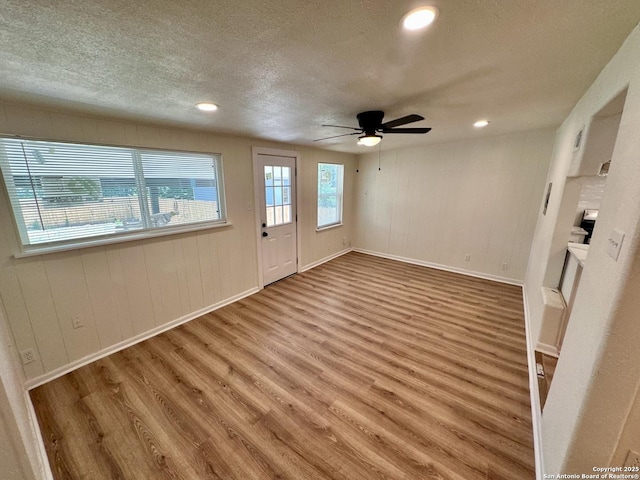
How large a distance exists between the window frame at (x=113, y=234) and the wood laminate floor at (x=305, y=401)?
43.6 inches

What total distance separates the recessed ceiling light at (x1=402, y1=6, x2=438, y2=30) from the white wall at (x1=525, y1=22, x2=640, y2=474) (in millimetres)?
904

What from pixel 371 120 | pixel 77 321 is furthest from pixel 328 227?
pixel 77 321

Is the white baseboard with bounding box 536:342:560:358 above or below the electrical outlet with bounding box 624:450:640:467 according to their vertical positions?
below

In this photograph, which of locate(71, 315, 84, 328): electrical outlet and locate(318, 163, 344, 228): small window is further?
locate(318, 163, 344, 228): small window

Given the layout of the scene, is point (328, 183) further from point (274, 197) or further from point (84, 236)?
point (84, 236)

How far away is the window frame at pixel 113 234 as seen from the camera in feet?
5.85

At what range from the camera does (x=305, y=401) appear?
5.97 ft

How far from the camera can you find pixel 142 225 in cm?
247

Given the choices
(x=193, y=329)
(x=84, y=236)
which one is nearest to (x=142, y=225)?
(x=84, y=236)

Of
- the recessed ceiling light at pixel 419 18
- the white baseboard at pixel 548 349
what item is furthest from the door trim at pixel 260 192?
the white baseboard at pixel 548 349

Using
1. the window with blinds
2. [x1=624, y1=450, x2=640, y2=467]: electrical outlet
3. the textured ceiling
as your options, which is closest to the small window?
the window with blinds

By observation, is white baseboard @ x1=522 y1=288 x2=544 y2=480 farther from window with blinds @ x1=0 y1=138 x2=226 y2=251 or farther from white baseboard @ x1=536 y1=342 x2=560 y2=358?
window with blinds @ x1=0 y1=138 x2=226 y2=251

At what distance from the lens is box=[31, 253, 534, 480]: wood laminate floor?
1419mm

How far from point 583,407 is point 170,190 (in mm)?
3409
